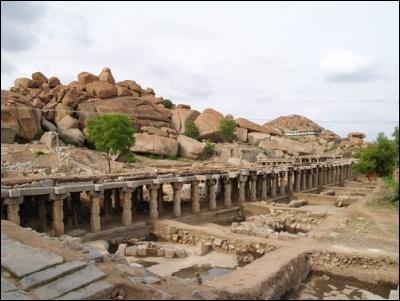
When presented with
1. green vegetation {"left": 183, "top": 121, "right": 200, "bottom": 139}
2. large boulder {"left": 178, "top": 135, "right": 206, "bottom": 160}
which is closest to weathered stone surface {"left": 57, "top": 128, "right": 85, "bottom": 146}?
large boulder {"left": 178, "top": 135, "right": 206, "bottom": 160}

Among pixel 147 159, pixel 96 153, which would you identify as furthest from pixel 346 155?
pixel 96 153

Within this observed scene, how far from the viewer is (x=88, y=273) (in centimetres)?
898

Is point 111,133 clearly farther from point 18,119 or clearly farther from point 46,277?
point 46,277

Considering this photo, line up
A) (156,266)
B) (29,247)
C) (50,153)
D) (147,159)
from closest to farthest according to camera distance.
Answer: (29,247) < (156,266) < (50,153) < (147,159)

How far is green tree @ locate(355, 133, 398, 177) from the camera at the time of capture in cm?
2441

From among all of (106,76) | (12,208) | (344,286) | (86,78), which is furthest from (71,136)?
(344,286)

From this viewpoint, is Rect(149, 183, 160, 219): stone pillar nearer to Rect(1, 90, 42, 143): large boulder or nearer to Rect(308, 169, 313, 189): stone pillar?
Rect(1, 90, 42, 143): large boulder

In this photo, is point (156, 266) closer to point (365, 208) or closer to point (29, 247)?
point (29, 247)

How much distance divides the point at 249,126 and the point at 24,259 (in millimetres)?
62074

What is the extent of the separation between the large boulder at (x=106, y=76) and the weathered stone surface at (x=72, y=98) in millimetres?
8220

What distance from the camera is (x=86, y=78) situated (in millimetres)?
53906

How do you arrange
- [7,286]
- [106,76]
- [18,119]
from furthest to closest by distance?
[106,76] → [18,119] → [7,286]

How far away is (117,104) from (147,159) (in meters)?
9.94

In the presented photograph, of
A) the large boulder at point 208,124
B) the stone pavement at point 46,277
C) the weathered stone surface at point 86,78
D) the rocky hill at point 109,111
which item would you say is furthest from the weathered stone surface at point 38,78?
the stone pavement at point 46,277
